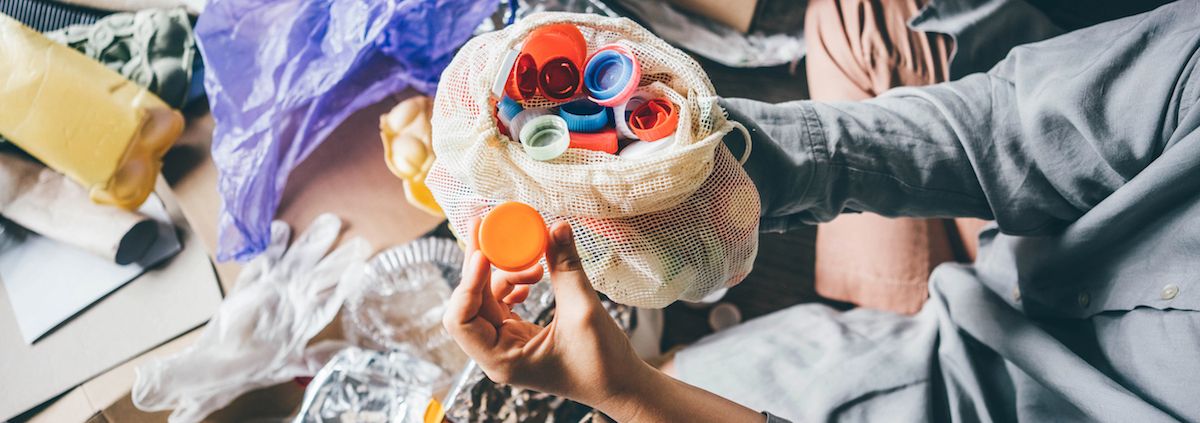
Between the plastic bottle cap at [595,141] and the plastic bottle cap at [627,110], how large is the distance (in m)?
0.01

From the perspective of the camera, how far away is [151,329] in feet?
2.75

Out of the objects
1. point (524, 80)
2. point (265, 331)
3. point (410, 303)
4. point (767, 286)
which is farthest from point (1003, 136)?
point (265, 331)

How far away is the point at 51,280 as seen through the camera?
814 millimetres

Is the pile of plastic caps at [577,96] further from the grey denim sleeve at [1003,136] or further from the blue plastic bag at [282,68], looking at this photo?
the blue plastic bag at [282,68]

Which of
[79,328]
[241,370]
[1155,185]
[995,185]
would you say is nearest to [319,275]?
[241,370]

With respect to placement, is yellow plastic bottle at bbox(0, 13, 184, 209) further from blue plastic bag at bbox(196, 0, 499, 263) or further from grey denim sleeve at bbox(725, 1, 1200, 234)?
grey denim sleeve at bbox(725, 1, 1200, 234)

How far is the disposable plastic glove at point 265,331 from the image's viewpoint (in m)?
0.77

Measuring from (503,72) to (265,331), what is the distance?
0.68m

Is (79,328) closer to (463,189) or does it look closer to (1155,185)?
(463,189)

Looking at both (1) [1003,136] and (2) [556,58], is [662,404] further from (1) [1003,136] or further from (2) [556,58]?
(1) [1003,136]

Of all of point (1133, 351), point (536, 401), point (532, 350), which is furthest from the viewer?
point (536, 401)

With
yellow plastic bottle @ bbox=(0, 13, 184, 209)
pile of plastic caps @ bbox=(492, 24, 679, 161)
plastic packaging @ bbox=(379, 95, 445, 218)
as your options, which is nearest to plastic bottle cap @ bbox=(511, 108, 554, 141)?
pile of plastic caps @ bbox=(492, 24, 679, 161)

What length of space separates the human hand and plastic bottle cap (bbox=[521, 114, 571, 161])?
0.06 meters

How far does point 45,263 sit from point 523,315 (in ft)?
2.42
